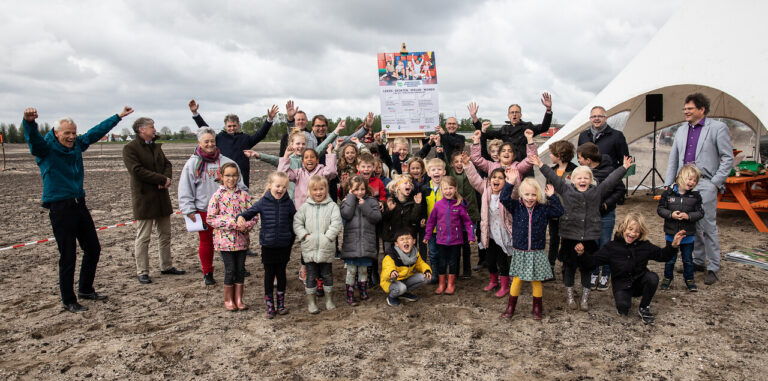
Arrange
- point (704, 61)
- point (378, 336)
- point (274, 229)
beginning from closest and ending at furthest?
point (378, 336) → point (274, 229) → point (704, 61)

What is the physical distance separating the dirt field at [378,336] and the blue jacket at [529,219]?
0.67 m

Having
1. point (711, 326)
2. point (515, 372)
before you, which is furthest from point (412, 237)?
point (711, 326)

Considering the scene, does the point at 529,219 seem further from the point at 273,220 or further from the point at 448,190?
the point at 273,220

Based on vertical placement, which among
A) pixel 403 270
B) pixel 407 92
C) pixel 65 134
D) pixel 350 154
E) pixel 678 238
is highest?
pixel 407 92

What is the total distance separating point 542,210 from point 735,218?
20.2ft

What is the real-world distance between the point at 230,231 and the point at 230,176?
1.71 ft

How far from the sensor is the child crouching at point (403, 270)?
4176 millimetres

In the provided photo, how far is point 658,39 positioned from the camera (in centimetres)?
809

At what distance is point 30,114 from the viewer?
3.65 m

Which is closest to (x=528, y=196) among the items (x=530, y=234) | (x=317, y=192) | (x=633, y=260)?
(x=530, y=234)

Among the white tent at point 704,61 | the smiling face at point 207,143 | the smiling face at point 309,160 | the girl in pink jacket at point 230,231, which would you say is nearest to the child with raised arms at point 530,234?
the smiling face at point 309,160

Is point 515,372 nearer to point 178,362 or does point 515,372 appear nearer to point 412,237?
point 412,237

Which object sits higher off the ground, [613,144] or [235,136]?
[235,136]

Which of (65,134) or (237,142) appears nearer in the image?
(65,134)
